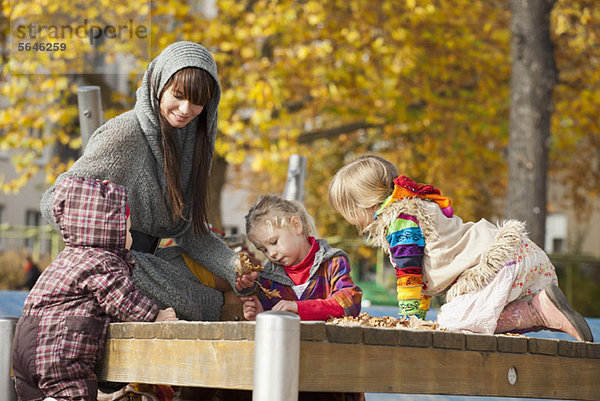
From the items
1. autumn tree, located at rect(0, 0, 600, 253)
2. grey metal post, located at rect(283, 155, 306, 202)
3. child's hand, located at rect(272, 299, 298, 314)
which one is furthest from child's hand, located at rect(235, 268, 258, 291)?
autumn tree, located at rect(0, 0, 600, 253)

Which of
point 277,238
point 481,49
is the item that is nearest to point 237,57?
point 481,49

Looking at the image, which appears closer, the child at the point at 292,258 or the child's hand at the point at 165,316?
the child's hand at the point at 165,316

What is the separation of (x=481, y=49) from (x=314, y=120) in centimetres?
478

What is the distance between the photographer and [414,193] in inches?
136

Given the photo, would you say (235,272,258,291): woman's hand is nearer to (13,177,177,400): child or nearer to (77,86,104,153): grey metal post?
(13,177,177,400): child

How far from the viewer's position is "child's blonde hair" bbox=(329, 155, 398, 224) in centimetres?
358

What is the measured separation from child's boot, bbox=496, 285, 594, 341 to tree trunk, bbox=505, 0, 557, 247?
5.03 m

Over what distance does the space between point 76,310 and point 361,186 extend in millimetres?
1409

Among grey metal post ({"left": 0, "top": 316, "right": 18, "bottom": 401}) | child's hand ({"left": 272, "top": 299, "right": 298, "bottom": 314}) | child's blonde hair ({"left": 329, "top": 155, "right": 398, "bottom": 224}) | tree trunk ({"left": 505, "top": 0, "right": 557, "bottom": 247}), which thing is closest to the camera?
grey metal post ({"left": 0, "top": 316, "right": 18, "bottom": 401})

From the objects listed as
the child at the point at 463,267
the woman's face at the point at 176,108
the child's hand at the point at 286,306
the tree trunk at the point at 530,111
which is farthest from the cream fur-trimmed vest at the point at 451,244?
the tree trunk at the point at 530,111

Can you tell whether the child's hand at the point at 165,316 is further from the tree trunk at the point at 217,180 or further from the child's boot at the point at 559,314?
the tree trunk at the point at 217,180

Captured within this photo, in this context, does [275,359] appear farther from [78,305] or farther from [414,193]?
[414,193]

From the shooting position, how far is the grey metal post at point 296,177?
6.43 metres

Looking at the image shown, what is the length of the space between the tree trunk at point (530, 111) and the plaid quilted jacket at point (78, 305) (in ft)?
20.0
